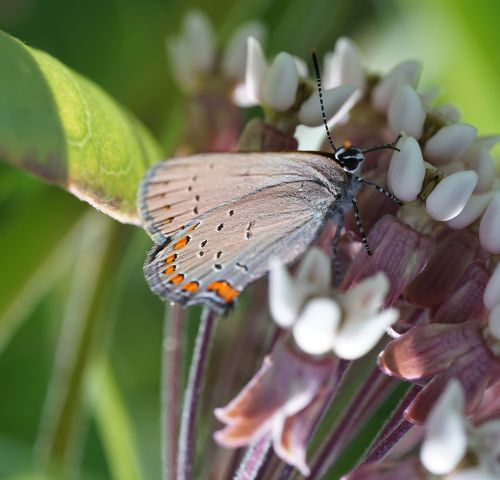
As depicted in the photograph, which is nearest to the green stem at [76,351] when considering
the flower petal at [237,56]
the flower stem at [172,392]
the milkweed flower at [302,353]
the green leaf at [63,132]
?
the flower stem at [172,392]

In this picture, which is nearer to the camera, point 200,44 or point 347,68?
point 347,68

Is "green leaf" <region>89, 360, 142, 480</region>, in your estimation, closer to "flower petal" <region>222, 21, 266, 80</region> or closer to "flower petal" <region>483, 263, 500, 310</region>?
"flower petal" <region>222, 21, 266, 80</region>

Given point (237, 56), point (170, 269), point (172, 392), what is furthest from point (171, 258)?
point (237, 56)

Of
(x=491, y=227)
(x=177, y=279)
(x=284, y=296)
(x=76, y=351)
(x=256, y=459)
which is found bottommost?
(x=76, y=351)

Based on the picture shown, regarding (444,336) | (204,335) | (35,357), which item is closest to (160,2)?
(35,357)

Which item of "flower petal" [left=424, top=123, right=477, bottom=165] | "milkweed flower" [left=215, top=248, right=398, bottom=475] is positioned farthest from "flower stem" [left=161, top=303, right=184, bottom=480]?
"flower petal" [left=424, top=123, right=477, bottom=165]

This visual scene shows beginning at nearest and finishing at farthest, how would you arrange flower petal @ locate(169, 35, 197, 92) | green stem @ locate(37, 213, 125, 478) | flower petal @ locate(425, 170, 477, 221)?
flower petal @ locate(425, 170, 477, 221) < green stem @ locate(37, 213, 125, 478) < flower petal @ locate(169, 35, 197, 92)

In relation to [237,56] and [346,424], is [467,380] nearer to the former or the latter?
[346,424]

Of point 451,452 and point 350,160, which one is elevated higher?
point 350,160

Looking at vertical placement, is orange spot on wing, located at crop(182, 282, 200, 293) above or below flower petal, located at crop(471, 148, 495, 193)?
below
